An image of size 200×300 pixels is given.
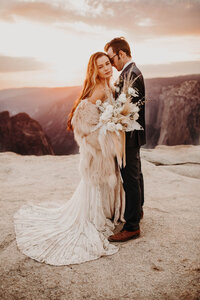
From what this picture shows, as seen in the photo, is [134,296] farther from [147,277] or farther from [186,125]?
[186,125]

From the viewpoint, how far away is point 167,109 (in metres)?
11.6

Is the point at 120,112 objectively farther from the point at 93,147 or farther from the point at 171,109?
the point at 171,109

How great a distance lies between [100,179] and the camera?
2.73m

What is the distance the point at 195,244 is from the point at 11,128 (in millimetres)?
9267

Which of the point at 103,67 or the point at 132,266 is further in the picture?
the point at 103,67

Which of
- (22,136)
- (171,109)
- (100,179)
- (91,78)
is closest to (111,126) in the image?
(91,78)

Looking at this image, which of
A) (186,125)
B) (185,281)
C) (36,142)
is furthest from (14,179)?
(186,125)

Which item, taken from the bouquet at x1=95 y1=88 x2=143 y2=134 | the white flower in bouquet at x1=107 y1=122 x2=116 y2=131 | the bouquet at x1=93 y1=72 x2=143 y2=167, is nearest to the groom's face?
the bouquet at x1=93 y1=72 x2=143 y2=167

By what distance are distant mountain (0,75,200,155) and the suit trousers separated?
8.16 meters

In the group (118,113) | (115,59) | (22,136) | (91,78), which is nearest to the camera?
(118,113)

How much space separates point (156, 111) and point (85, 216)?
9521 millimetres

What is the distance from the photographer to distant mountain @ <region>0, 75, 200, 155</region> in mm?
10859

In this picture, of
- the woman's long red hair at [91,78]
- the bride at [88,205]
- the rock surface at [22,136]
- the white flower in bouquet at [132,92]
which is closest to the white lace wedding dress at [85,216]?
the bride at [88,205]

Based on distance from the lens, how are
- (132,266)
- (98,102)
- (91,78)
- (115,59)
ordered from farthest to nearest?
1. (115,59)
2. (91,78)
3. (98,102)
4. (132,266)
